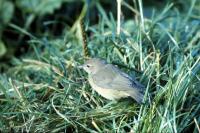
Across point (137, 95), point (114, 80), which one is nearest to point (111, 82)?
point (114, 80)

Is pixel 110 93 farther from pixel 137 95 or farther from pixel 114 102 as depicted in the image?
pixel 137 95

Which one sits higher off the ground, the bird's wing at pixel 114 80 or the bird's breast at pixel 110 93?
the bird's wing at pixel 114 80

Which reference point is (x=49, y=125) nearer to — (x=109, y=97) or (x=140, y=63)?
(x=109, y=97)

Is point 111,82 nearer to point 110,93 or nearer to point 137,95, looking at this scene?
point 110,93

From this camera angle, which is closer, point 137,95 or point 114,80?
point 137,95

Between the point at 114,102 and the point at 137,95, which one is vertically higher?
the point at 137,95

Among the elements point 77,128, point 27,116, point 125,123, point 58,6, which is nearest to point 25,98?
point 27,116

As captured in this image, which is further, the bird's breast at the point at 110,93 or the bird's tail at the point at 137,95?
the bird's breast at the point at 110,93
